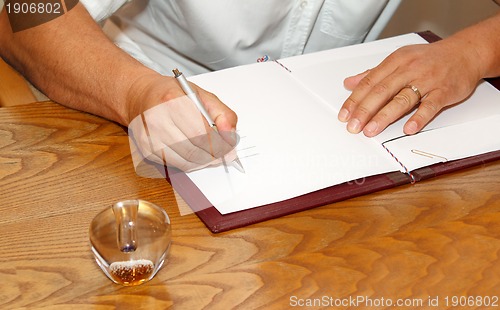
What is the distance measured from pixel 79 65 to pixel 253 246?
51cm

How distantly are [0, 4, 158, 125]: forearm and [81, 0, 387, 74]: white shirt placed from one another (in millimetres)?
269

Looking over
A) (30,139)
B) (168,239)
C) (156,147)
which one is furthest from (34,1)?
(168,239)

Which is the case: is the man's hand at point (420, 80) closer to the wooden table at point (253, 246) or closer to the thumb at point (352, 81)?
the thumb at point (352, 81)

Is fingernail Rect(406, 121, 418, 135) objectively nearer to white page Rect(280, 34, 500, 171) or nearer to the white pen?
white page Rect(280, 34, 500, 171)

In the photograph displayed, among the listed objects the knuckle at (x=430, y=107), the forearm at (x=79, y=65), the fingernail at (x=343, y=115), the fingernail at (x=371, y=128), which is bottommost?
the forearm at (x=79, y=65)

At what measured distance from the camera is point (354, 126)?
113 centimetres

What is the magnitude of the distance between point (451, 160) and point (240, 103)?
343 millimetres

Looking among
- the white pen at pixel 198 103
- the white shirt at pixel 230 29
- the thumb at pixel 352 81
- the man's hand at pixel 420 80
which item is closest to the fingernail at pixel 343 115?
the man's hand at pixel 420 80

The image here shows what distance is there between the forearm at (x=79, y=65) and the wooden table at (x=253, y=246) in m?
0.11

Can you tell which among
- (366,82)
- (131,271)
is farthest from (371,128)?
(131,271)

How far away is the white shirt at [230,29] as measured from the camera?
4.88ft

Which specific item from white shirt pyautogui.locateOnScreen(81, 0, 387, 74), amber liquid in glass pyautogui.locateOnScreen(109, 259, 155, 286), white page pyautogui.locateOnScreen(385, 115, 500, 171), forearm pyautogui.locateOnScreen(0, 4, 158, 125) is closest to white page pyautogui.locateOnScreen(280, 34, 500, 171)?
white page pyautogui.locateOnScreen(385, 115, 500, 171)

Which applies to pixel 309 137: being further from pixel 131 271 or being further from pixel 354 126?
pixel 131 271

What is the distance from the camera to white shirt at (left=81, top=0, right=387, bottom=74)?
1.49 meters
